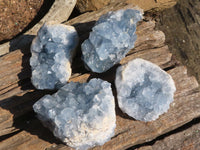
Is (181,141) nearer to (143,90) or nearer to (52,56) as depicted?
(143,90)

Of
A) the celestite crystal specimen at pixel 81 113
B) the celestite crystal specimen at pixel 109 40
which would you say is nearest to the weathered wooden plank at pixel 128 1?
the celestite crystal specimen at pixel 109 40

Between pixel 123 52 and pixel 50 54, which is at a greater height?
pixel 50 54

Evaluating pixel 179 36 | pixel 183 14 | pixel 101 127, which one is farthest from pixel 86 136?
pixel 183 14

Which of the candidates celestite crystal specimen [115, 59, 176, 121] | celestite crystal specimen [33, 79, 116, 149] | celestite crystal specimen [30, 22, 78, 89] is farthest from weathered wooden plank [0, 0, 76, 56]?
celestite crystal specimen [115, 59, 176, 121]

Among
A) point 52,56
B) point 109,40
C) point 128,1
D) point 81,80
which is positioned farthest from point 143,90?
point 128,1

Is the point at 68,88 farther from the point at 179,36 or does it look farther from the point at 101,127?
the point at 179,36

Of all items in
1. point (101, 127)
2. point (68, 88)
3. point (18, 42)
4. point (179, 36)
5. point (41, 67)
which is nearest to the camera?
point (101, 127)

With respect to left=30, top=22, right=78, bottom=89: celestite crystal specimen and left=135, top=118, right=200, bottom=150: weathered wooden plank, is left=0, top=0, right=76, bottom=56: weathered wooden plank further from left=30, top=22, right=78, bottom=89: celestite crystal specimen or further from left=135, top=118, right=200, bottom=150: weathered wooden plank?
left=135, top=118, right=200, bottom=150: weathered wooden plank
